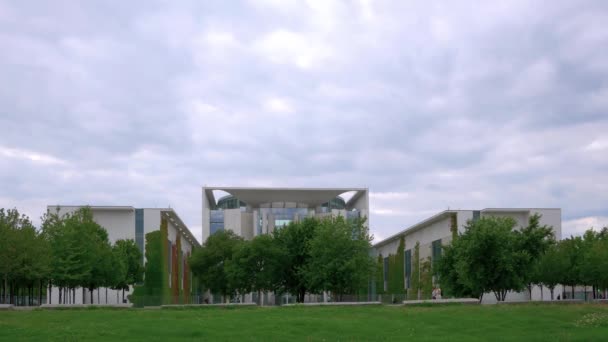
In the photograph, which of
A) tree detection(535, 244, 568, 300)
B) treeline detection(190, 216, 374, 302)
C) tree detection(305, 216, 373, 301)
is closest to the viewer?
tree detection(305, 216, 373, 301)

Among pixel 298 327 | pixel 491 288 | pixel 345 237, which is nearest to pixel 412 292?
pixel 345 237

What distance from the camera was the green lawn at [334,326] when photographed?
2198cm

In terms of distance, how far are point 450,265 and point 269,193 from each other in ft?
192

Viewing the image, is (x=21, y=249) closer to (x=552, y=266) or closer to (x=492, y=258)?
(x=492, y=258)

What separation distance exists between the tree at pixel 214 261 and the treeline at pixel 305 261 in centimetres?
14

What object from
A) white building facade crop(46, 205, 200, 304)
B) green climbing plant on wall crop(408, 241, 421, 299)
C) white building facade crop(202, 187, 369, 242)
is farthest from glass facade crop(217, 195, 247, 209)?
white building facade crop(46, 205, 200, 304)

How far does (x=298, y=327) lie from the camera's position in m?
24.0

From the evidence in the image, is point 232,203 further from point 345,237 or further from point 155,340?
point 155,340

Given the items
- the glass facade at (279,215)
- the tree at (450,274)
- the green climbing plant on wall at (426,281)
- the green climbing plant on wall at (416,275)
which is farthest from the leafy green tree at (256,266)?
the glass facade at (279,215)

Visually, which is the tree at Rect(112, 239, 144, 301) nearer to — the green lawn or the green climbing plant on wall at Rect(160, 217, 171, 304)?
the green climbing plant on wall at Rect(160, 217, 171, 304)

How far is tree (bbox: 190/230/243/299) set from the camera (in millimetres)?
70750

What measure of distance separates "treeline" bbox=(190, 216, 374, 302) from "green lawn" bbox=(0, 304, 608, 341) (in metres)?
22.9

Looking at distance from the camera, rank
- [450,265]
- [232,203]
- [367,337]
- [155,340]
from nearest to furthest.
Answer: [155,340] → [367,337] → [450,265] → [232,203]

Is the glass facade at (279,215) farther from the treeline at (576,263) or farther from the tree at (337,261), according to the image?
the tree at (337,261)
